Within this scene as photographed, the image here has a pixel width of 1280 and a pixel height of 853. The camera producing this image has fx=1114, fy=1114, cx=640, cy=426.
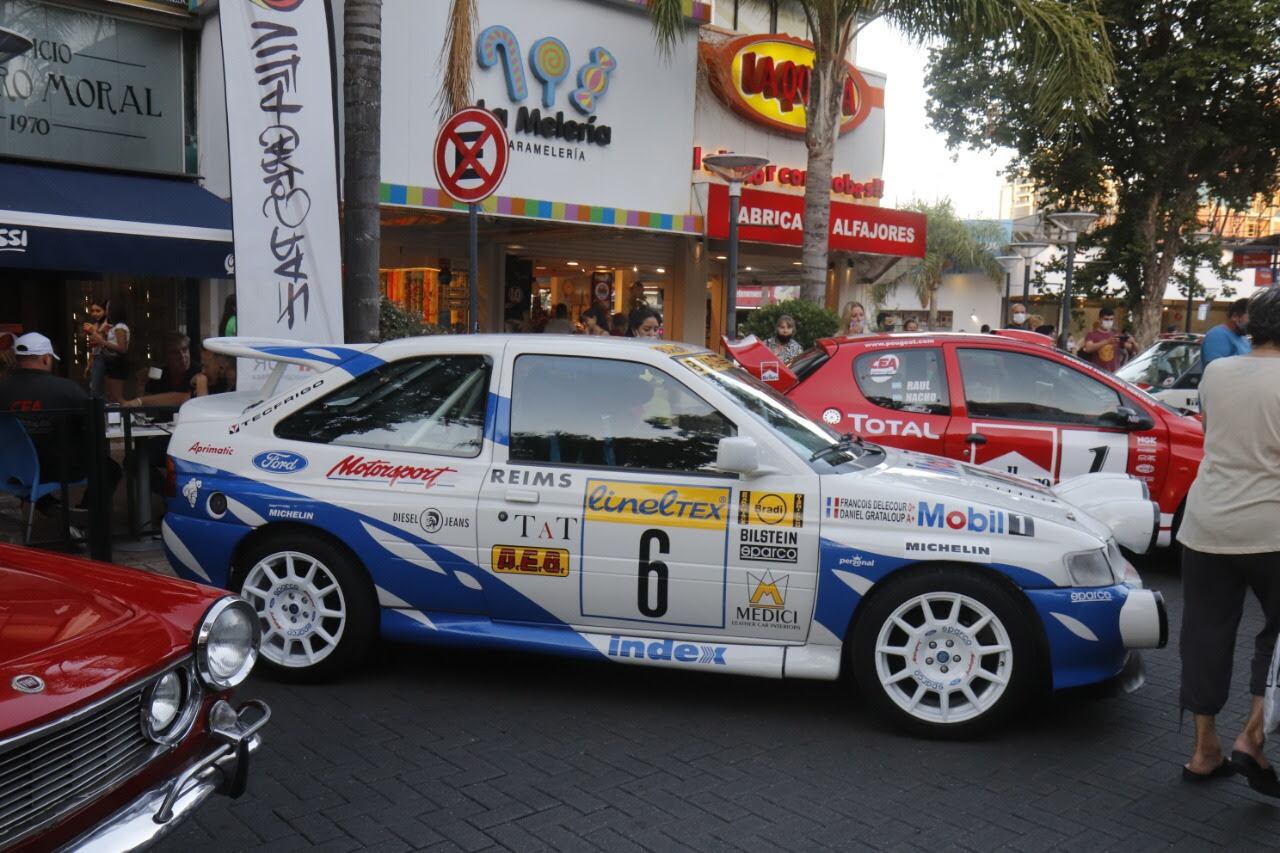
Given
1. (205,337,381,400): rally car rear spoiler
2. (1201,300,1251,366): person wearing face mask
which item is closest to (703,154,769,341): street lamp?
(1201,300,1251,366): person wearing face mask

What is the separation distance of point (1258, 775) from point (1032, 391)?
12.8ft

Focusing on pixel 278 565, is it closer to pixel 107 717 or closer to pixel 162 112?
pixel 107 717

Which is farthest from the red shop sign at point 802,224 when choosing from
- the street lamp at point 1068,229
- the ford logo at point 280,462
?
the ford logo at point 280,462

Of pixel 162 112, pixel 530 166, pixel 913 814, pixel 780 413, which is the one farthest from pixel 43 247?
pixel 913 814

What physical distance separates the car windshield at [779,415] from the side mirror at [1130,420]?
9.45ft

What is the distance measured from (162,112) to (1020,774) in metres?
11.9

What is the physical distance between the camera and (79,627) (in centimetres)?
292

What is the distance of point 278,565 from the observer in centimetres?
514

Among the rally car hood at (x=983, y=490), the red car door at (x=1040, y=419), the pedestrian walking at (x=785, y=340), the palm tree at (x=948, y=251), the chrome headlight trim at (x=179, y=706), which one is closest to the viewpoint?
the chrome headlight trim at (x=179, y=706)

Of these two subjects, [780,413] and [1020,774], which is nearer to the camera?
[1020,774]

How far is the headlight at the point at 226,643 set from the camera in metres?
3.12

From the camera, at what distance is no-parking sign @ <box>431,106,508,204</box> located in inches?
301

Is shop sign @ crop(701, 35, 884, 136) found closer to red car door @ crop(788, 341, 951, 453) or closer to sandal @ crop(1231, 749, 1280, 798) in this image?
red car door @ crop(788, 341, 951, 453)

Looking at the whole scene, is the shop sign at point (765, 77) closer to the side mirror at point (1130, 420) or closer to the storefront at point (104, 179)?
the storefront at point (104, 179)
